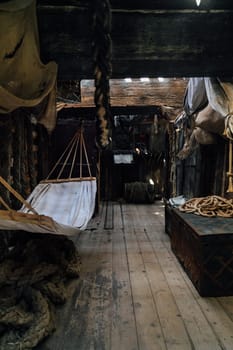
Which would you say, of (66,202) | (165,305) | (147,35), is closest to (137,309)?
(165,305)

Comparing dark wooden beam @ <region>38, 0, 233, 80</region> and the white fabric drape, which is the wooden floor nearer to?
the white fabric drape

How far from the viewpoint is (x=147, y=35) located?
158cm

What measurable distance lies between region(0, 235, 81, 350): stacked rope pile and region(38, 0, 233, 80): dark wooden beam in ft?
4.79

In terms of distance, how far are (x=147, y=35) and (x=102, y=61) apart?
438 millimetres

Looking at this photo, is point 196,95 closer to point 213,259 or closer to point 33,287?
point 213,259

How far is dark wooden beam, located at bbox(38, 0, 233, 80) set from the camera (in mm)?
1522

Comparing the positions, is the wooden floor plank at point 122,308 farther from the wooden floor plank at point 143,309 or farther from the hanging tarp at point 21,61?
the hanging tarp at point 21,61

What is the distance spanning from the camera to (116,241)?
3092 mm

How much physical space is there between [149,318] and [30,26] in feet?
6.13

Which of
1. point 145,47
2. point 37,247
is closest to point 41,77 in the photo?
point 145,47

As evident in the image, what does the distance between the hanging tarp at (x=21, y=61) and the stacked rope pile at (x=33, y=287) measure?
1.14m

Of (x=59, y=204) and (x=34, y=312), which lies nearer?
(x=34, y=312)

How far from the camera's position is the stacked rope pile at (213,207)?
2.20 m

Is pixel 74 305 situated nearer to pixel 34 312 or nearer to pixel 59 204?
pixel 34 312
